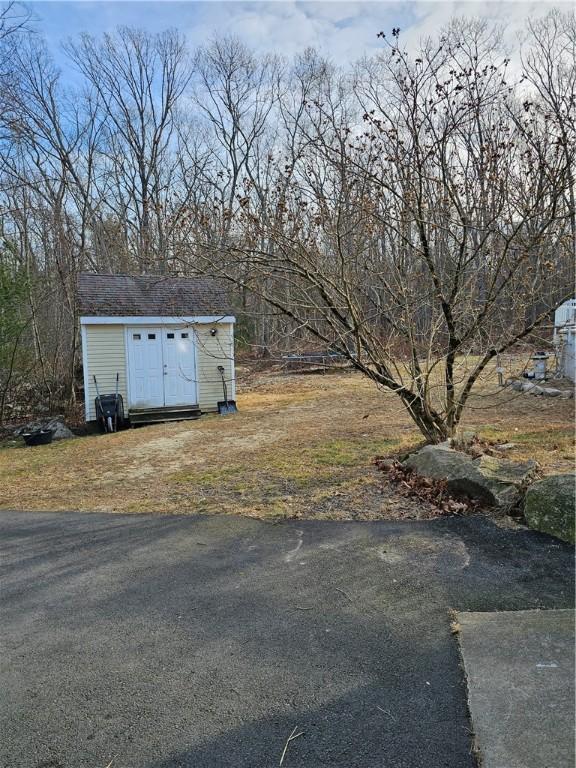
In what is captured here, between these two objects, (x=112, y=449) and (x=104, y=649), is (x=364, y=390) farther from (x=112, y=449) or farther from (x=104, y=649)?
(x=104, y=649)

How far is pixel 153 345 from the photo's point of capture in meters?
12.7

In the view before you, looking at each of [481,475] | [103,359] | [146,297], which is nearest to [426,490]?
[481,475]

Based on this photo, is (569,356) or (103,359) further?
(103,359)

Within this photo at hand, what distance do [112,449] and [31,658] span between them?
22.0 feet

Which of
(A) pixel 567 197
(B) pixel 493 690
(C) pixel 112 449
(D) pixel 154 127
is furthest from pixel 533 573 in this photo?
(D) pixel 154 127

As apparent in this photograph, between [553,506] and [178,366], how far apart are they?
1030 cm

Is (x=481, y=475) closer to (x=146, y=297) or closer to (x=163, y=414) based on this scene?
(x=163, y=414)

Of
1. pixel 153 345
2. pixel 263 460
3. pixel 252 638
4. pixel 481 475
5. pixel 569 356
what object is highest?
pixel 153 345

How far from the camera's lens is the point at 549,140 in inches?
212

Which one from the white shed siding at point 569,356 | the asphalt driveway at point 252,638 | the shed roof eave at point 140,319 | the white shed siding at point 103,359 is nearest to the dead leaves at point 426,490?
the asphalt driveway at point 252,638

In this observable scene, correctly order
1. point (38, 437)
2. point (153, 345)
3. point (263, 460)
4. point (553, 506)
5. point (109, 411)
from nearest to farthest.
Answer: point (553, 506) → point (263, 460) → point (38, 437) → point (109, 411) → point (153, 345)

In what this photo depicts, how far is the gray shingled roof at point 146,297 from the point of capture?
1232 cm

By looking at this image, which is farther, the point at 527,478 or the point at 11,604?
the point at 527,478

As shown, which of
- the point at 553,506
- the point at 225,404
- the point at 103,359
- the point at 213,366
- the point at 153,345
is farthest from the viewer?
the point at 213,366
